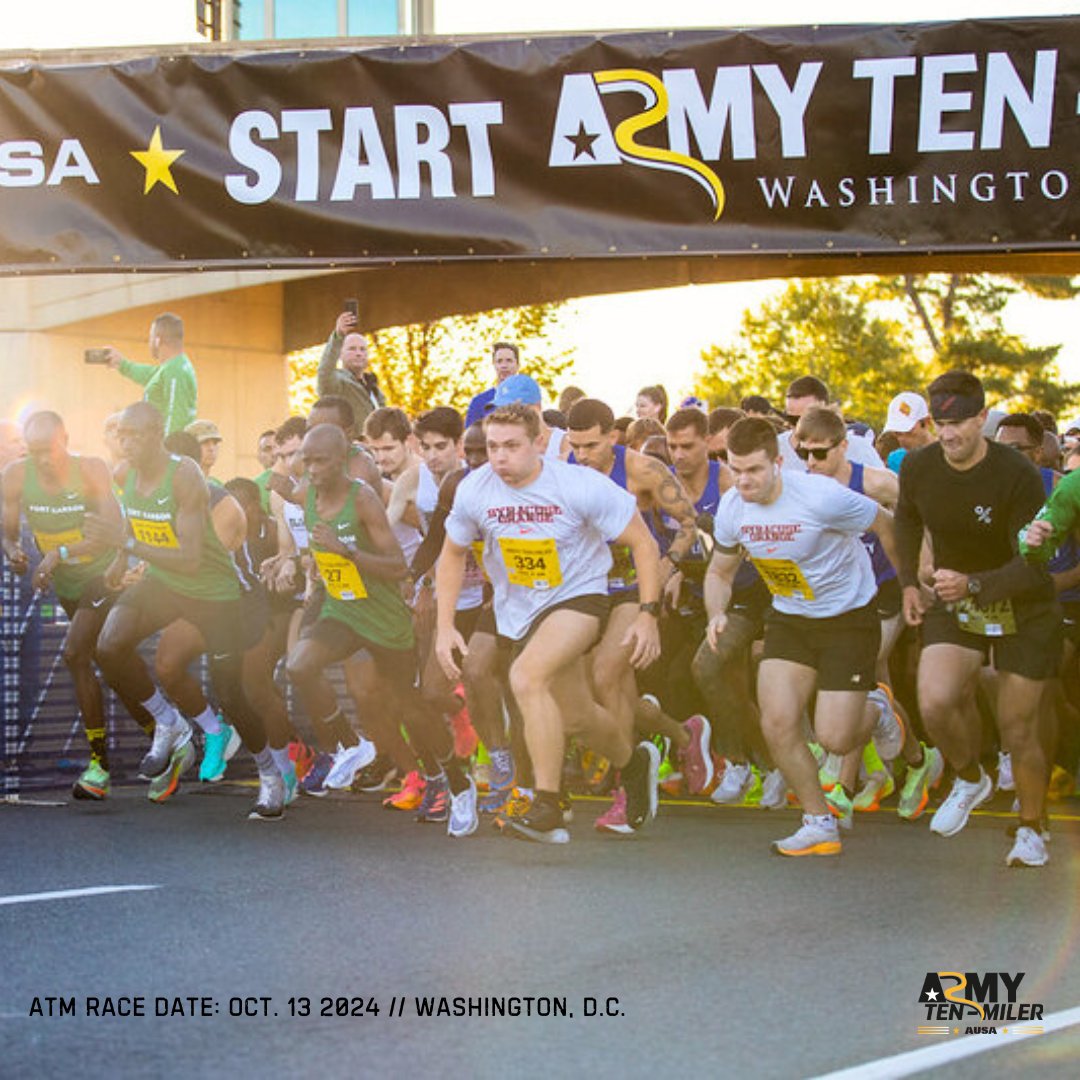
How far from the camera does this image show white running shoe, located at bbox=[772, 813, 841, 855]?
8.63m

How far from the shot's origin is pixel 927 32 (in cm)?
1088

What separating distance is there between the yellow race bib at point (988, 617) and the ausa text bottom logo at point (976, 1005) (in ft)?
8.54

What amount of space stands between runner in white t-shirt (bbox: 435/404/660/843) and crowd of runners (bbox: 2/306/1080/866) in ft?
0.05

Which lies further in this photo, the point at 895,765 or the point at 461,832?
the point at 895,765

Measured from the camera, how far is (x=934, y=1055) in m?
5.01

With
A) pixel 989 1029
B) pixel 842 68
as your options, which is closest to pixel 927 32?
pixel 842 68

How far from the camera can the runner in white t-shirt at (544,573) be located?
874 cm

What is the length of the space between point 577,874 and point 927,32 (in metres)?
5.28

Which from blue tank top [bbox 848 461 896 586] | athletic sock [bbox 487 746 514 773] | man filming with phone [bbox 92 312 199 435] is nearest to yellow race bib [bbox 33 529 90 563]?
man filming with phone [bbox 92 312 199 435]

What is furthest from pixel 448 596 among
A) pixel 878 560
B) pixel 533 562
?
pixel 878 560

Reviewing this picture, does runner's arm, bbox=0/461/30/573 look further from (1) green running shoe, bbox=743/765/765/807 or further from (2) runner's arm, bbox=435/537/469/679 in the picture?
(1) green running shoe, bbox=743/765/765/807

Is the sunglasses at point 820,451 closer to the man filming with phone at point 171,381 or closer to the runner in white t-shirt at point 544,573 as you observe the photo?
the runner in white t-shirt at point 544,573

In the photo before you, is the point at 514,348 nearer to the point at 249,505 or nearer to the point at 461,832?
the point at 249,505

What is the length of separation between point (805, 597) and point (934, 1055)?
13.6 feet
